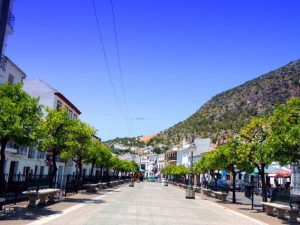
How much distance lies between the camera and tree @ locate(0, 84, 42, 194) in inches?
636

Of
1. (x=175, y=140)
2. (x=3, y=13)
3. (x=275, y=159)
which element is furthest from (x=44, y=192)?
(x=175, y=140)

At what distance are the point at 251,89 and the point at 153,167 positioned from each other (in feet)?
159

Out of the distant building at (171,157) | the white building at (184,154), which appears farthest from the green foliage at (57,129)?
the distant building at (171,157)

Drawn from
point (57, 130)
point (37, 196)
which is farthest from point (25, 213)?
point (57, 130)

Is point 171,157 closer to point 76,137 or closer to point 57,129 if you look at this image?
point 76,137

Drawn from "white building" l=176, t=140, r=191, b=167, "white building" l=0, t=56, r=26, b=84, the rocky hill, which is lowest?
"white building" l=0, t=56, r=26, b=84

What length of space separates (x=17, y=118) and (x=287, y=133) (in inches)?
431

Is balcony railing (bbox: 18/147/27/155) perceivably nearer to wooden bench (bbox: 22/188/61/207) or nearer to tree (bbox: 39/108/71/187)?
tree (bbox: 39/108/71/187)

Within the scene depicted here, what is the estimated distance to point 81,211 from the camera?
19.2 metres

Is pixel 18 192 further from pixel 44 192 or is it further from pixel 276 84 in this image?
pixel 276 84

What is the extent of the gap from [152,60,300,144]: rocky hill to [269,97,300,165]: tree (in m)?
92.2

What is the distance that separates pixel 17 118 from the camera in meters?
16.3

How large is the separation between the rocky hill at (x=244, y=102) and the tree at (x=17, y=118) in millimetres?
96474

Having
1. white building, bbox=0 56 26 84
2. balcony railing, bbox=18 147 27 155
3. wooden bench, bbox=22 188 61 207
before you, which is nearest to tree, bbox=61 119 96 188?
wooden bench, bbox=22 188 61 207
